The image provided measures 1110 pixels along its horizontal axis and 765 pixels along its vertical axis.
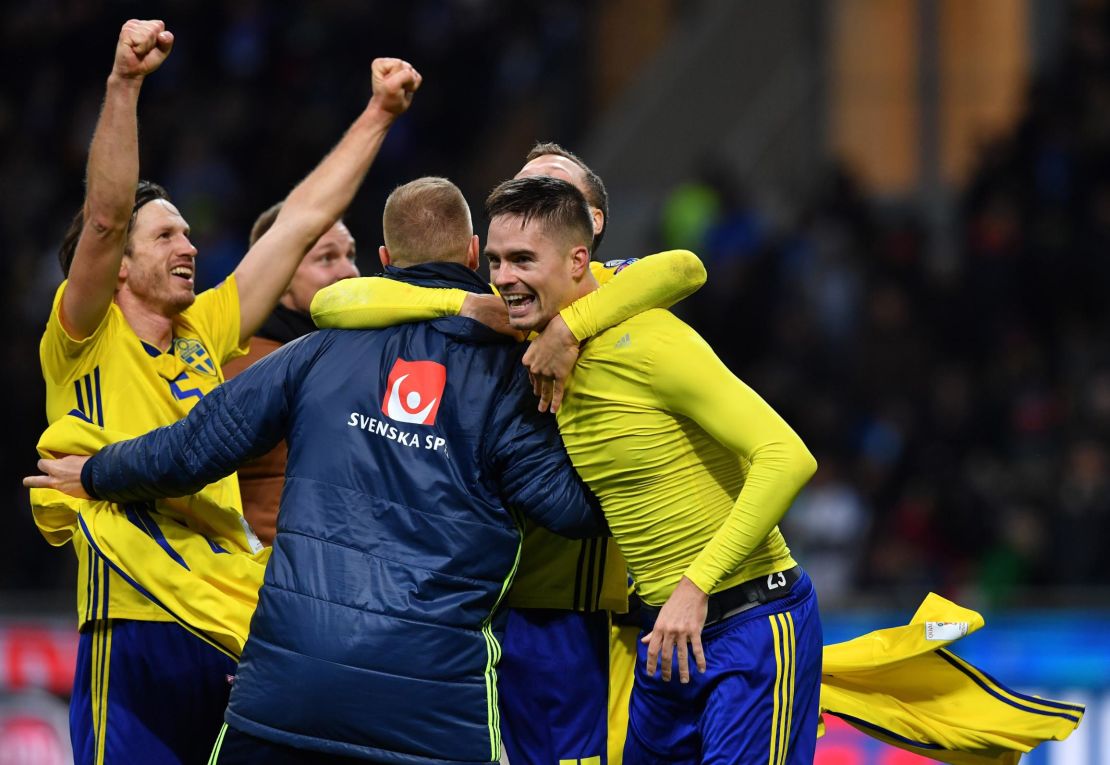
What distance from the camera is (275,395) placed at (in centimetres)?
428

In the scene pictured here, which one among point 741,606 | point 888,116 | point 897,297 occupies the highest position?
point 888,116

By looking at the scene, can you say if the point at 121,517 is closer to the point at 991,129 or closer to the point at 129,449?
the point at 129,449

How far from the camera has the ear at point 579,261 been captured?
4328 millimetres

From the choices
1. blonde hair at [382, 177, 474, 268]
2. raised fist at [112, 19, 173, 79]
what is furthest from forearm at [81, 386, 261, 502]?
raised fist at [112, 19, 173, 79]

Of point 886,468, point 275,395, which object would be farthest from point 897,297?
point 275,395

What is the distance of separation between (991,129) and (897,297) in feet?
7.90

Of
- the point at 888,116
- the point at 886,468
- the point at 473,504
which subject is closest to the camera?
the point at 473,504

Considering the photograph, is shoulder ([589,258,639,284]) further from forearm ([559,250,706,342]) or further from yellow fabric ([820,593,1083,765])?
yellow fabric ([820,593,1083,765])

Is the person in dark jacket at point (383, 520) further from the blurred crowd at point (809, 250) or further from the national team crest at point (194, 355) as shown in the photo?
the blurred crowd at point (809, 250)

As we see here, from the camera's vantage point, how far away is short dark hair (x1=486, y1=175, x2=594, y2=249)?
4266mm

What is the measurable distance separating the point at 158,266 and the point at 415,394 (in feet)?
3.87

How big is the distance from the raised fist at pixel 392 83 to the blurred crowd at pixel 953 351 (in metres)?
5.16

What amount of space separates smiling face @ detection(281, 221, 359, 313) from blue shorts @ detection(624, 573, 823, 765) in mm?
1987

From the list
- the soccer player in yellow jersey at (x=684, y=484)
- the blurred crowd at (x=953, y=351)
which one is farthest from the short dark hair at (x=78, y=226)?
the blurred crowd at (x=953, y=351)
